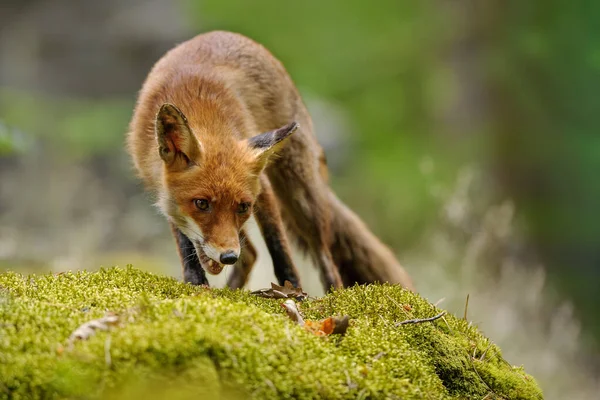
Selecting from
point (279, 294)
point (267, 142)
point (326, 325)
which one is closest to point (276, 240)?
point (267, 142)

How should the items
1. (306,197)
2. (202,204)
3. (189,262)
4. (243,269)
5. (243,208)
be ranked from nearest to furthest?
(202,204), (243,208), (189,262), (306,197), (243,269)

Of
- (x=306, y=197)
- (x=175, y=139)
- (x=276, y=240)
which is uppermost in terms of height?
(x=306, y=197)

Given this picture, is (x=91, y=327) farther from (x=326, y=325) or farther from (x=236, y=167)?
(x=236, y=167)

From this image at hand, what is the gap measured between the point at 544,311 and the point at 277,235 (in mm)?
5147

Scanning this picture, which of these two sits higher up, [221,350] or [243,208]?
[243,208]

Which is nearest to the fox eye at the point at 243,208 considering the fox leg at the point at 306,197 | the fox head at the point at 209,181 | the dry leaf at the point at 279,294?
the fox head at the point at 209,181

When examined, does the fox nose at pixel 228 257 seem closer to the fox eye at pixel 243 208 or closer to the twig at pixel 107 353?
the fox eye at pixel 243 208

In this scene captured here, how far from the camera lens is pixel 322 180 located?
623cm

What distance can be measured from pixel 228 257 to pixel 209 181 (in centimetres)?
56

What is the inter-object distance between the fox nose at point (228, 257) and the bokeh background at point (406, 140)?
1.70 m

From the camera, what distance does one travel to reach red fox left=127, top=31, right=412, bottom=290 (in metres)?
4.13

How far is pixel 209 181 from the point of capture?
13.5 feet

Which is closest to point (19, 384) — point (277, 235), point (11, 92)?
point (277, 235)

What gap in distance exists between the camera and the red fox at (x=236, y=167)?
4.13m
